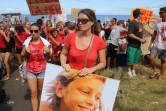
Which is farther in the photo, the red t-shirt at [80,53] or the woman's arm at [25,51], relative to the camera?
the woman's arm at [25,51]

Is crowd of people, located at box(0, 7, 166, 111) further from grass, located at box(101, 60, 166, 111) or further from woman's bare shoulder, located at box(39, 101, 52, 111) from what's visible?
woman's bare shoulder, located at box(39, 101, 52, 111)

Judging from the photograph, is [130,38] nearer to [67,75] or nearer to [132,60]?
[132,60]

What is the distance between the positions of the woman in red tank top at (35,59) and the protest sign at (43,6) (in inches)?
115

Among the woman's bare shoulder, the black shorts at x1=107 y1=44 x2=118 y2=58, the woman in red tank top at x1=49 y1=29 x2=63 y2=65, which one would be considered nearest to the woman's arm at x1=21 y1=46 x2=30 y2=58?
the woman's bare shoulder

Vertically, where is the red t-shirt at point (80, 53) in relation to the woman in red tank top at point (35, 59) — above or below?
above

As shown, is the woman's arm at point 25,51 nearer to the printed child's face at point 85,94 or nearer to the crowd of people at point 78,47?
the crowd of people at point 78,47

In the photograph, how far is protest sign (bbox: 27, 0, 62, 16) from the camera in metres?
6.85

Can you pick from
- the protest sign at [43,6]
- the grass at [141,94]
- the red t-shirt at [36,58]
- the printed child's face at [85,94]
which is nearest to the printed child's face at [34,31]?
the red t-shirt at [36,58]

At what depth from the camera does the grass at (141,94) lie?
470 centimetres

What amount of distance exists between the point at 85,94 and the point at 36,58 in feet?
5.89

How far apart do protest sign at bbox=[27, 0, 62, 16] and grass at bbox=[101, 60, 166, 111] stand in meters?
2.51

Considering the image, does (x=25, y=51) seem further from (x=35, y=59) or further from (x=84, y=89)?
(x=84, y=89)

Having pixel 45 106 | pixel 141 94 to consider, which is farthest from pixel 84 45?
pixel 141 94

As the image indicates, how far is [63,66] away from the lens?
2.72 meters
